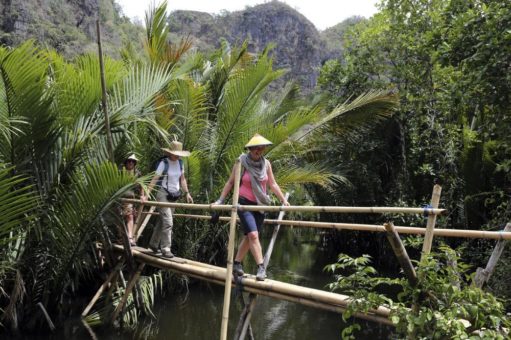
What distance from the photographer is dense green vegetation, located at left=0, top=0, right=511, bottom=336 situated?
4707mm

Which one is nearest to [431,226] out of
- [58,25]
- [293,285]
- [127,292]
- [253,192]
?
[293,285]

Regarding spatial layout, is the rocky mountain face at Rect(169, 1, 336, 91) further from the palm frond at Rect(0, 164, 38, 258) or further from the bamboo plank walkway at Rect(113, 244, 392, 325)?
the palm frond at Rect(0, 164, 38, 258)

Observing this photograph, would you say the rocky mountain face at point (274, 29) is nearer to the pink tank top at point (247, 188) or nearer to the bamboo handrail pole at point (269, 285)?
the bamboo handrail pole at point (269, 285)

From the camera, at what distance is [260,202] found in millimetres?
4270

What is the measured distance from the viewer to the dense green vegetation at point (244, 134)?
4707 millimetres

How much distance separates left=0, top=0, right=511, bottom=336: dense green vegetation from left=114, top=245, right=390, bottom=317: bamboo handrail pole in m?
0.53

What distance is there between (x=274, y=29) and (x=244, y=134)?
6216 centimetres

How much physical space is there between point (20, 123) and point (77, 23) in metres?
39.4

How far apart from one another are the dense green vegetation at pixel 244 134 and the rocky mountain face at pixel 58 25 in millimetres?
21835

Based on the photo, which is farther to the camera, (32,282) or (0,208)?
(32,282)

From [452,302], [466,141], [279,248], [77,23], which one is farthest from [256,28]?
[452,302]

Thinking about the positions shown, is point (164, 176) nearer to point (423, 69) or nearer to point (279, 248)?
point (423, 69)

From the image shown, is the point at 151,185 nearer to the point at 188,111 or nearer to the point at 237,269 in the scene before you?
the point at 237,269

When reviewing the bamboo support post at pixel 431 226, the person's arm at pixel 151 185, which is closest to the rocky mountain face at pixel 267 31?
the person's arm at pixel 151 185
